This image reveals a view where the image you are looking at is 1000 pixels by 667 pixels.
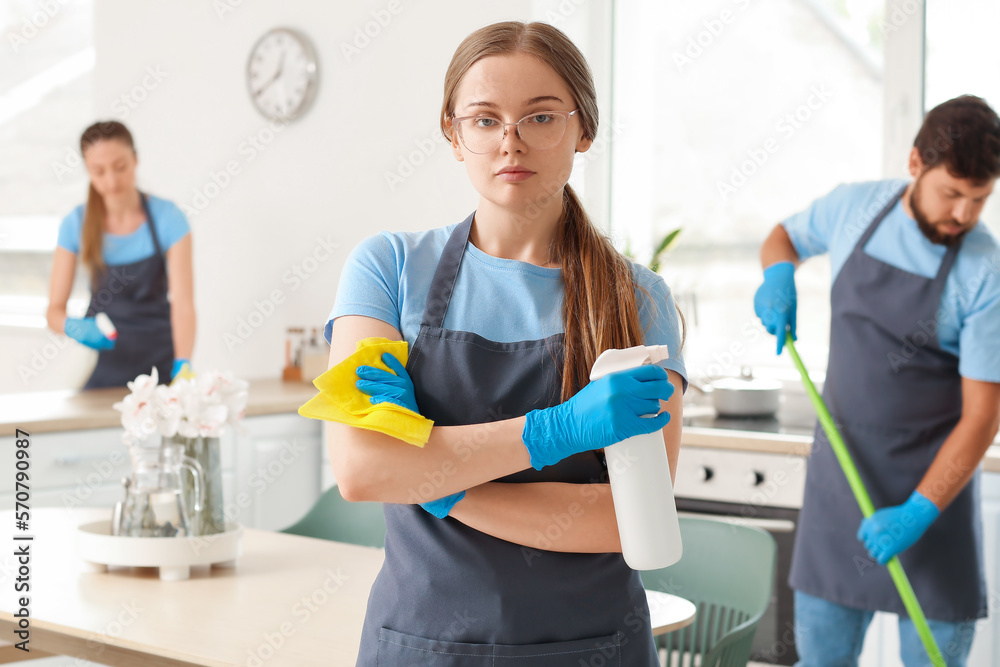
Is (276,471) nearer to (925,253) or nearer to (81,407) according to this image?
(81,407)

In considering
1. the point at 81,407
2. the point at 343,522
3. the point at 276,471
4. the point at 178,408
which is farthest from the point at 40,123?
the point at 178,408

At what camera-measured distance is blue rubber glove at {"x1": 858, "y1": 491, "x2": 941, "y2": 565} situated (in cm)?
182

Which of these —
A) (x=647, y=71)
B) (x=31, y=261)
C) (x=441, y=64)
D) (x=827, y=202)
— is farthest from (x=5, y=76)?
(x=827, y=202)

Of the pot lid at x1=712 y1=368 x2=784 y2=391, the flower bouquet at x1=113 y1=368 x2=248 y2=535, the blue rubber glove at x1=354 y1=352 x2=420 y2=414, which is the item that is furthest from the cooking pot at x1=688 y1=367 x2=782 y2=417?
the blue rubber glove at x1=354 y1=352 x2=420 y2=414

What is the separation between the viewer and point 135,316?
3205mm

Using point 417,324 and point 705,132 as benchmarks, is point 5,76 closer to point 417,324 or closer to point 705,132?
point 705,132

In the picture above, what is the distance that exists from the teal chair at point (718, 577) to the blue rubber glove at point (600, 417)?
2.57 ft

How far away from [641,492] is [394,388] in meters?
0.28

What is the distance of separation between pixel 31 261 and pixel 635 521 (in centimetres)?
493

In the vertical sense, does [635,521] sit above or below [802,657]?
above

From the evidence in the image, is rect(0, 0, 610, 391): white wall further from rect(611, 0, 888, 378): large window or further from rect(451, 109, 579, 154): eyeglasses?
rect(451, 109, 579, 154): eyeglasses

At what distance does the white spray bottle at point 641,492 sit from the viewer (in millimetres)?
953

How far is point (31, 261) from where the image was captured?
505 centimetres

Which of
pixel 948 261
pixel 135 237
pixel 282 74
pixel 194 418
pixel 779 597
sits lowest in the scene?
pixel 779 597
